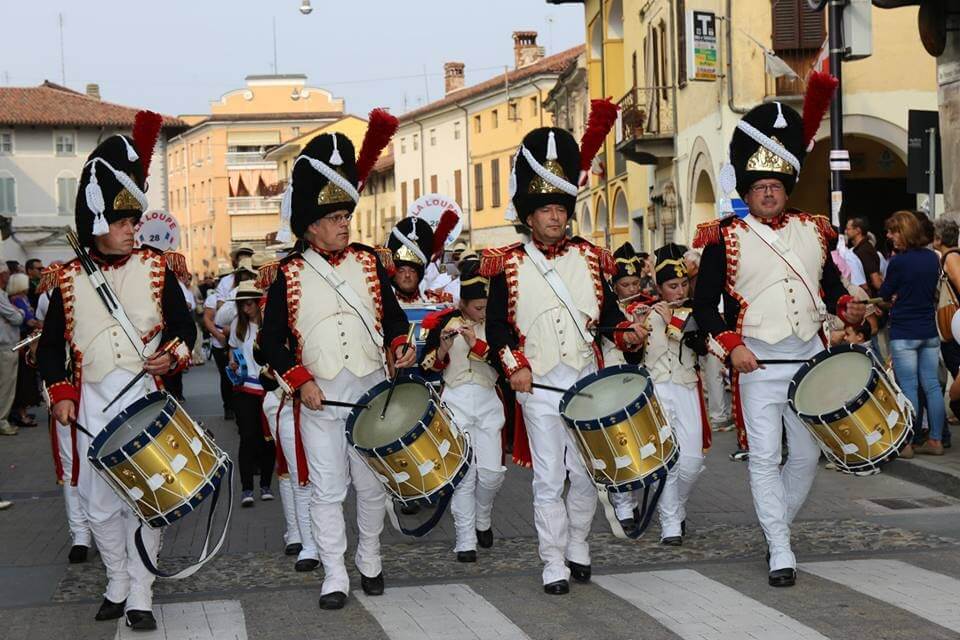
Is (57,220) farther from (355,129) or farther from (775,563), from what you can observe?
(775,563)

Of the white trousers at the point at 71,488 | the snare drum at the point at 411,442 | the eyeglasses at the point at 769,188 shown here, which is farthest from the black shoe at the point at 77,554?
the eyeglasses at the point at 769,188

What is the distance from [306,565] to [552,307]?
2167 mm

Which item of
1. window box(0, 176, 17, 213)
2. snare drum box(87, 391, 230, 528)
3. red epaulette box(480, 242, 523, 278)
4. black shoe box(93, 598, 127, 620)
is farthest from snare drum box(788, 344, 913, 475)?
window box(0, 176, 17, 213)

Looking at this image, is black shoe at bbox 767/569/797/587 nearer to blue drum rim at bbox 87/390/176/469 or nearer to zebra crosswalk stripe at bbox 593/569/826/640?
zebra crosswalk stripe at bbox 593/569/826/640

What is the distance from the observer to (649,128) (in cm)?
Answer: 3347

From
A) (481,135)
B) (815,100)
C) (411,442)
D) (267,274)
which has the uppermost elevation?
(481,135)

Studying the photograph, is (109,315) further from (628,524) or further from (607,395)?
(628,524)

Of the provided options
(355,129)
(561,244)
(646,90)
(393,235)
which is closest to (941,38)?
(393,235)

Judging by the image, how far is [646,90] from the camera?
113 feet

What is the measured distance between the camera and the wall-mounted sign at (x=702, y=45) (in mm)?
26266

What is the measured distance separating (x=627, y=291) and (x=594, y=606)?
335 centimetres

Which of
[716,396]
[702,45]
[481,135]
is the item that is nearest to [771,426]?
[716,396]

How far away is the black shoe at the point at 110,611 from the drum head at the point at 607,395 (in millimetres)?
2352

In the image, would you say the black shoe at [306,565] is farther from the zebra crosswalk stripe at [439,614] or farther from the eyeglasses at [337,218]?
the eyeglasses at [337,218]
